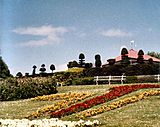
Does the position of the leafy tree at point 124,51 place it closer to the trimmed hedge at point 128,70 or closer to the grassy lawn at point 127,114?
the trimmed hedge at point 128,70

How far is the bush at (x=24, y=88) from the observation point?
34.4 m

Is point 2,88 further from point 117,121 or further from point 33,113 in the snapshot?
point 117,121

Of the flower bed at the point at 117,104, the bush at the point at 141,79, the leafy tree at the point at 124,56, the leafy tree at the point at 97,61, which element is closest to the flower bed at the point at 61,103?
the flower bed at the point at 117,104

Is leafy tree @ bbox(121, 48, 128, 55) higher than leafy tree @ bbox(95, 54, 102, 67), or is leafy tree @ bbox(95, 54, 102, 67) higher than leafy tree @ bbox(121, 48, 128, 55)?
leafy tree @ bbox(121, 48, 128, 55)

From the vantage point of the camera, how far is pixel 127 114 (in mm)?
20719

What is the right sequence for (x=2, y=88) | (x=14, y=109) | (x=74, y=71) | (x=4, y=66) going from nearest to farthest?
1. (x=14, y=109)
2. (x=2, y=88)
3. (x=74, y=71)
4. (x=4, y=66)

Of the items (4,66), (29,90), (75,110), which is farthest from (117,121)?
(4,66)


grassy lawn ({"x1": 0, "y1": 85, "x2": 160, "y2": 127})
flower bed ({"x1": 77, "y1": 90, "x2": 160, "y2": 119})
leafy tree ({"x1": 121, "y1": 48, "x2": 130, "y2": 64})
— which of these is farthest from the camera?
leafy tree ({"x1": 121, "y1": 48, "x2": 130, "y2": 64})

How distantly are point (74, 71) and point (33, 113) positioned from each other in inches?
1329

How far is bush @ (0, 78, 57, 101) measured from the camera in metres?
34.4

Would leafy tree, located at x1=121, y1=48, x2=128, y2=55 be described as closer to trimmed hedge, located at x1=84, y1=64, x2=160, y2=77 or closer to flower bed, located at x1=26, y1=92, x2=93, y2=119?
trimmed hedge, located at x1=84, y1=64, x2=160, y2=77

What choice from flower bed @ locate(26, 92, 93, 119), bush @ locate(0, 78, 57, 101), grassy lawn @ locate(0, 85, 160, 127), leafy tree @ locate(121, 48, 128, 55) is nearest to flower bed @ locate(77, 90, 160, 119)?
grassy lawn @ locate(0, 85, 160, 127)

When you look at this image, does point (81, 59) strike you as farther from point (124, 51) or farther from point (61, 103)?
point (61, 103)

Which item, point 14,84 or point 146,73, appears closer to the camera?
point 14,84
